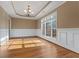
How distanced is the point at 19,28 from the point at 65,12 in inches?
312

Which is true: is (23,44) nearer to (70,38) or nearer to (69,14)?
(70,38)

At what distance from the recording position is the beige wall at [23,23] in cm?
1172

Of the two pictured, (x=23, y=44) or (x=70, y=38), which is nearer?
(x=70, y=38)

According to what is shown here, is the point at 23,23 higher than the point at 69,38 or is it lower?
higher

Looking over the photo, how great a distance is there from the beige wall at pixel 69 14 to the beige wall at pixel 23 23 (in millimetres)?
7216

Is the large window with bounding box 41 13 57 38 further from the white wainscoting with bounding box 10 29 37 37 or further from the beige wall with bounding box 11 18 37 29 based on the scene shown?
the white wainscoting with bounding box 10 29 37 37

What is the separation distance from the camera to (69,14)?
476 cm

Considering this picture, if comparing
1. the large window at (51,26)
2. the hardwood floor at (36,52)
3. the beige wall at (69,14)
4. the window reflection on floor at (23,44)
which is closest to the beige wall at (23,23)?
the large window at (51,26)

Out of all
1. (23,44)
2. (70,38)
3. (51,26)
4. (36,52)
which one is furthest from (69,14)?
(23,44)

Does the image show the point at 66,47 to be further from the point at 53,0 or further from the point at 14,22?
the point at 14,22

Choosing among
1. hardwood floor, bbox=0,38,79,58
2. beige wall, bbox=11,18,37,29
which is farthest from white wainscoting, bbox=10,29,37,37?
hardwood floor, bbox=0,38,79,58

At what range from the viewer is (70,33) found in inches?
180

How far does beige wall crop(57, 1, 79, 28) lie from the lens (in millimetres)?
4227

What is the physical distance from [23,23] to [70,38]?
855 cm
